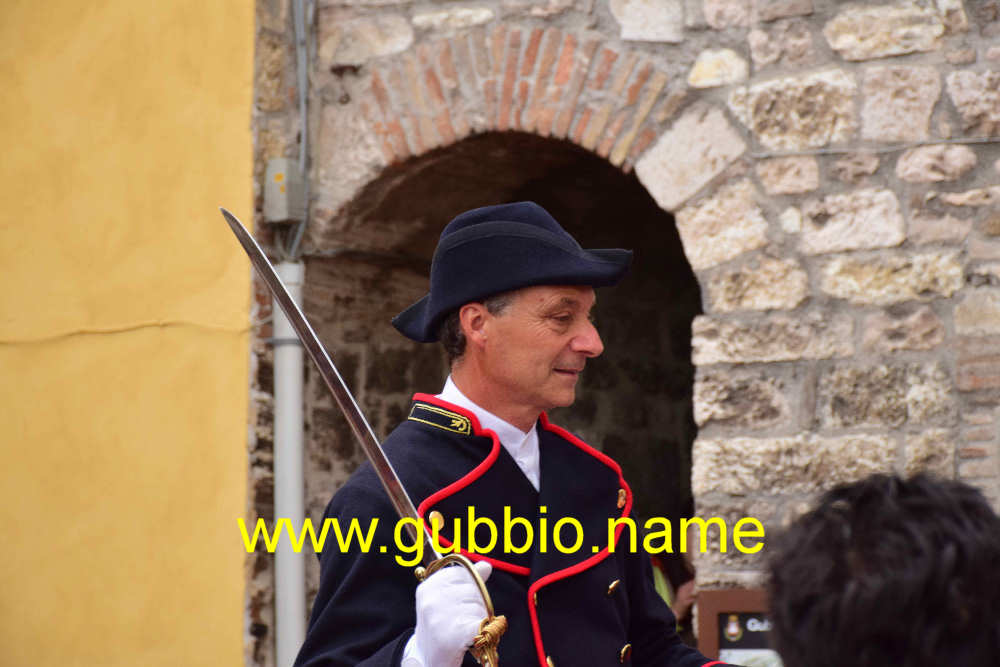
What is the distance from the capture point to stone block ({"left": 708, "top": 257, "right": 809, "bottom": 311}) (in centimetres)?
380

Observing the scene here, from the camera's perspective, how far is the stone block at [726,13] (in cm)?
393

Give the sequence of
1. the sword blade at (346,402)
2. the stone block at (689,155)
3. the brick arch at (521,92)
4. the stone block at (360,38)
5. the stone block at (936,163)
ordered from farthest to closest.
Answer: the stone block at (360,38), the brick arch at (521,92), the stone block at (689,155), the stone block at (936,163), the sword blade at (346,402)

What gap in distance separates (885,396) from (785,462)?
0.34 metres

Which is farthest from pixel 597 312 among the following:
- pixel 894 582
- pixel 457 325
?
pixel 894 582

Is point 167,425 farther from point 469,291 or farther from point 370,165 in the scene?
point 469,291

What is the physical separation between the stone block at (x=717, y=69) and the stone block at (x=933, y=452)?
1182 mm

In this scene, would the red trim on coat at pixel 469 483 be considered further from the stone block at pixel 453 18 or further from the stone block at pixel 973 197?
the stone block at pixel 453 18

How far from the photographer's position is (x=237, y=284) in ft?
14.7

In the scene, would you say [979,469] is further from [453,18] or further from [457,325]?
[453,18]

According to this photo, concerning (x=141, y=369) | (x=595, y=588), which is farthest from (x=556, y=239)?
(x=141, y=369)

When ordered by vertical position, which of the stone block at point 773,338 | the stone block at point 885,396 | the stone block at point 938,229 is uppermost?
the stone block at point 938,229

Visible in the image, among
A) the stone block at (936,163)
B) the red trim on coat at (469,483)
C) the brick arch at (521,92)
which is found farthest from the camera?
the brick arch at (521,92)

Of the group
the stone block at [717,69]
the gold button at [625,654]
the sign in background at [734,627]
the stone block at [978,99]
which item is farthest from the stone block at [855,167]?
the gold button at [625,654]

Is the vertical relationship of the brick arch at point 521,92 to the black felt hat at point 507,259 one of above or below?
above
